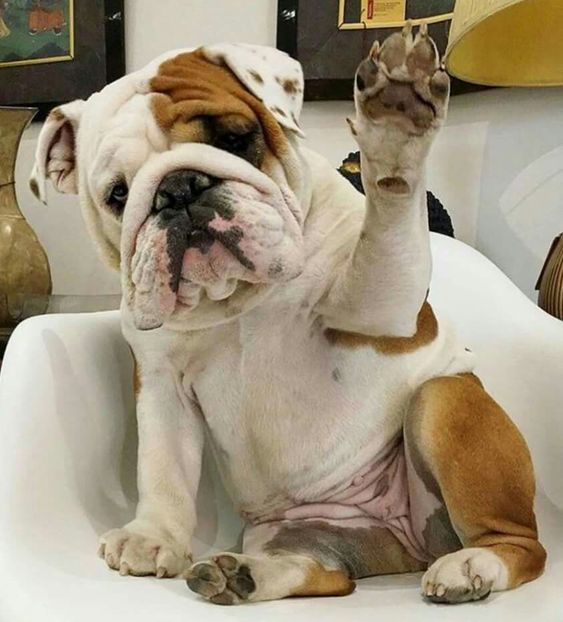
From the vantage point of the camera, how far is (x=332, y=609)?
0.78 m

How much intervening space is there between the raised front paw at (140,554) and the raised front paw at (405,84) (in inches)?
18.9

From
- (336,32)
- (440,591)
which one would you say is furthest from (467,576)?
(336,32)

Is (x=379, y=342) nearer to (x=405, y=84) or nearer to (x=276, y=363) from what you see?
(x=276, y=363)

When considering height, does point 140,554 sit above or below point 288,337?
below

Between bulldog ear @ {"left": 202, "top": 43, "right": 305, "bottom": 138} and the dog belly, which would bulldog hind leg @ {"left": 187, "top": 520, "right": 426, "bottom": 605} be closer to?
the dog belly

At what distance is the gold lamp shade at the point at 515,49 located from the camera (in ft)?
4.59

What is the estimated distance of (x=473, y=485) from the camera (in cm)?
90

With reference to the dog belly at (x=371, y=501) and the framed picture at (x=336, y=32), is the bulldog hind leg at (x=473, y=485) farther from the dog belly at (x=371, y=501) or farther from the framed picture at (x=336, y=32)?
the framed picture at (x=336, y=32)

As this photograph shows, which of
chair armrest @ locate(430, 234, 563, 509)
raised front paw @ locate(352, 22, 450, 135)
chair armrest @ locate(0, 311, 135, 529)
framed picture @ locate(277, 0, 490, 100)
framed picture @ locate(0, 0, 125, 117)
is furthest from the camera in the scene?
framed picture @ locate(0, 0, 125, 117)

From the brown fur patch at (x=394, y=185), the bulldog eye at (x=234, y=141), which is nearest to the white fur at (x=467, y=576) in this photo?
the brown fur patch at (x=394, y=185)

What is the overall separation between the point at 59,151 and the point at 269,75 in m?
0.28

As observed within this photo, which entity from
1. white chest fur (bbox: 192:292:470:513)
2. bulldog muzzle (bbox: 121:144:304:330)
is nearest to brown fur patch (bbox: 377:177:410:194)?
bulldog muzzle (bbox: 121:144:304:330)

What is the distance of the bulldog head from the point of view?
0.83 metres

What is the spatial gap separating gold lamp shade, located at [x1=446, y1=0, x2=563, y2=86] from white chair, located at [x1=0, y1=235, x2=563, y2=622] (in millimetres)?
302
